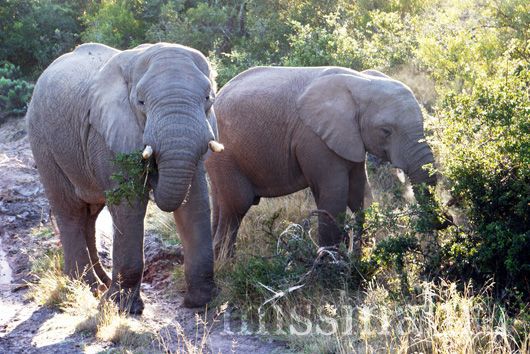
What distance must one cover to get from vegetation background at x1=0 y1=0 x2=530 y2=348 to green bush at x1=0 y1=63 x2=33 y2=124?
26 mm

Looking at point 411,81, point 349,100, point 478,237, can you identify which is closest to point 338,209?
A: point 349,100

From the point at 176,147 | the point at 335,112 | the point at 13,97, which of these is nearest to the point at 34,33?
the point at 13,97

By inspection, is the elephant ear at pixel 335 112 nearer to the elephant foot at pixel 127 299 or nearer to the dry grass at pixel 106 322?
the dry grass at pixel 106 322

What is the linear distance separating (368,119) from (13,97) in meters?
9.22

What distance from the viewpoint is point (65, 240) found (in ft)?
29.7

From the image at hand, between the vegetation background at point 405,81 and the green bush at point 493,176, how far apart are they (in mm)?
12

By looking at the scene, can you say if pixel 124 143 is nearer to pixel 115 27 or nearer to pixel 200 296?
pixel 200 296

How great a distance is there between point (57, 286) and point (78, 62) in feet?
7.57

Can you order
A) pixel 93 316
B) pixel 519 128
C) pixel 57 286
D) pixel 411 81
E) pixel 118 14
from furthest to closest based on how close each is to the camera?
pixel 118 14 < pixel 411 81 < pixel 57 286 < pixel 93 316 < pixel 519 128

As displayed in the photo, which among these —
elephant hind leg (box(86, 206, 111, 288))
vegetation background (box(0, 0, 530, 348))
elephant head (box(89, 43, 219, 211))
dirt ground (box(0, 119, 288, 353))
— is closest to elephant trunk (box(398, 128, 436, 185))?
vegetation background (box(0, 0, 530, 348))

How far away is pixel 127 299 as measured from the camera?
7.97m

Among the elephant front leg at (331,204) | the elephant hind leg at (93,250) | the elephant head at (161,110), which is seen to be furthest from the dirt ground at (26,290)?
the elephant front leg at (331,204)

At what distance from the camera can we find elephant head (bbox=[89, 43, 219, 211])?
7098 millimetres

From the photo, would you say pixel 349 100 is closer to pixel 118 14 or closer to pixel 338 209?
pixel 338 209
